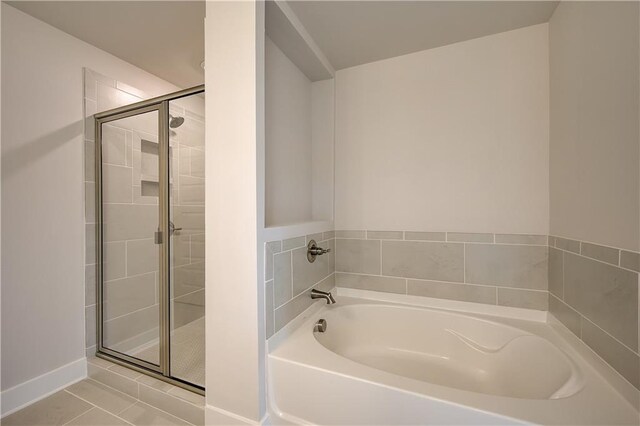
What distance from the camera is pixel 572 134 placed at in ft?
4.09

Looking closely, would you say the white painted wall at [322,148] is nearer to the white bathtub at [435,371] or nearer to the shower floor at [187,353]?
the white bathtub at [435,371]

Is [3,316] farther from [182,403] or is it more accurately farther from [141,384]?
[182,403]

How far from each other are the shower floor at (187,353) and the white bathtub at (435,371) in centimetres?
71

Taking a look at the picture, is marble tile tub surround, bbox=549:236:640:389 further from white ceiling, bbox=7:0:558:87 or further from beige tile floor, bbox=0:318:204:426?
beige tile floor, bbox=0:318:204:426

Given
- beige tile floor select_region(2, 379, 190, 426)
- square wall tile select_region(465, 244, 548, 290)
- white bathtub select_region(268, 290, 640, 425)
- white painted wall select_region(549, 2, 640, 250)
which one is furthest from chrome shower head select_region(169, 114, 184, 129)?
white painted wall select_region(549, 2, 640, 250)

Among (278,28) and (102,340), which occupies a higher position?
(278,28)

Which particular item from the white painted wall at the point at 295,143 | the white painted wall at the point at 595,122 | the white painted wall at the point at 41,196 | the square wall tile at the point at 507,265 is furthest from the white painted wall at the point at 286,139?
the white painted wall at the point at 595,122

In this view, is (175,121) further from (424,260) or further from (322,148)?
(424,260)

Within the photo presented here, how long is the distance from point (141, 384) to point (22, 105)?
5.73 feet

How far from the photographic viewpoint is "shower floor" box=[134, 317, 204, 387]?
1590 millimetres

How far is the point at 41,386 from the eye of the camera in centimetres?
156

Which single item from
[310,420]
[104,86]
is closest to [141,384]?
[310,420]

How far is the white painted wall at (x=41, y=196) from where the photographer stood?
1.47m

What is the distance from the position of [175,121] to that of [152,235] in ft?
2.58
